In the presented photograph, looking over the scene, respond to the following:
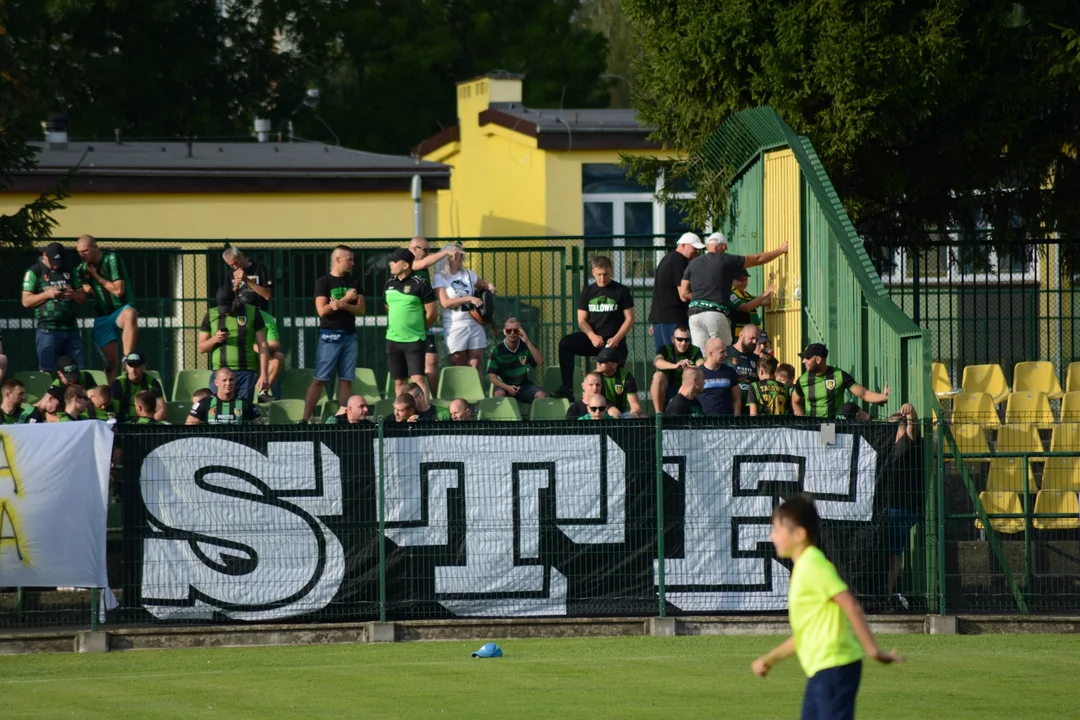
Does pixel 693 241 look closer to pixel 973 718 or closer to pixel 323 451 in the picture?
pixel 323 451

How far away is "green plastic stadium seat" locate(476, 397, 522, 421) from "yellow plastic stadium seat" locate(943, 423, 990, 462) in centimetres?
475

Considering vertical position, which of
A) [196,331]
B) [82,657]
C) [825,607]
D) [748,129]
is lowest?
[82,657]

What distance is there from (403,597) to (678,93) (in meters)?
8.63

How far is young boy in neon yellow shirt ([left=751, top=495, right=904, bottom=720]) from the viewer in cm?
764

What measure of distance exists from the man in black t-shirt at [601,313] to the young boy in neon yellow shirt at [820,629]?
10551 mm

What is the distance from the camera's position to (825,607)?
7789mm

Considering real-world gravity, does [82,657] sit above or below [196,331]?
below

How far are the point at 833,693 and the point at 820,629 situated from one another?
30cm

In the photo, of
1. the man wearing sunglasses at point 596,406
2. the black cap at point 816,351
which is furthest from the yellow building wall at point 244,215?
the black cap at point 816,351

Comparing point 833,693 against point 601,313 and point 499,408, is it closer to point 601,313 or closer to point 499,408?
point 499,408

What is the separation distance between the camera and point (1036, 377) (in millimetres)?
19656

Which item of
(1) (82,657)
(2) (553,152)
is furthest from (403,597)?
(2) (553,152)

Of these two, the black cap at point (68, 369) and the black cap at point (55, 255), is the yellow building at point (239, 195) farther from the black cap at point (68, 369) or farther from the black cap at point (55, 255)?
the black cap at point (68, 369)

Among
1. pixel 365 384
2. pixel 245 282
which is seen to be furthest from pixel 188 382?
pixel 365 384
